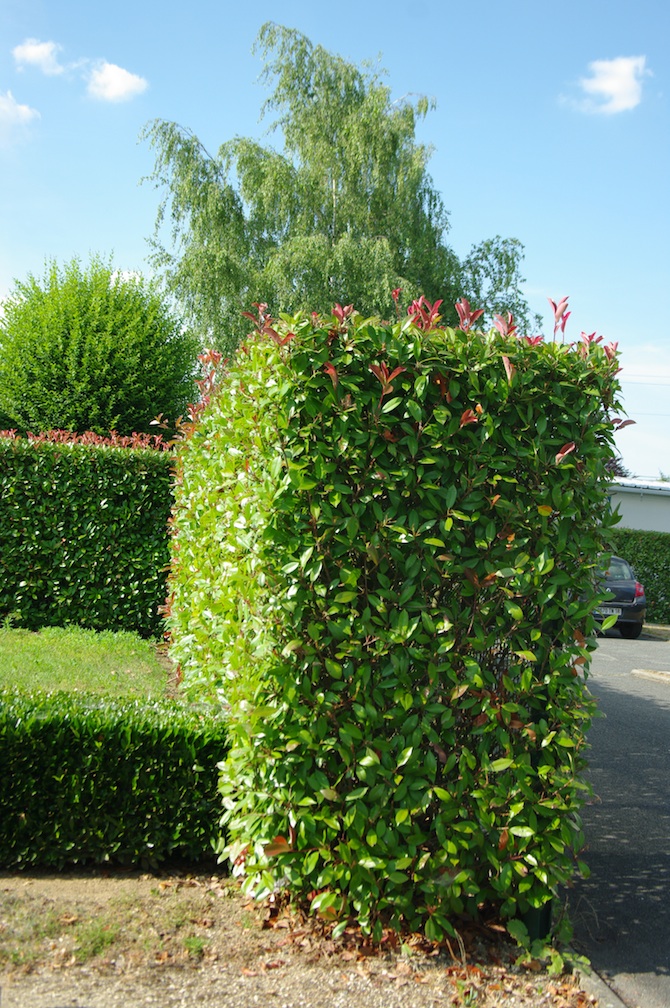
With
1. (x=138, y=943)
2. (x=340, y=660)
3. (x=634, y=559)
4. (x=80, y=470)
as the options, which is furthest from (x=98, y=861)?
(x=634, y=559)

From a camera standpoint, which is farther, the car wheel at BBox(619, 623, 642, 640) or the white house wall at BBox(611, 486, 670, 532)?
the white house wall at BBox(611, 486, 670, 532)

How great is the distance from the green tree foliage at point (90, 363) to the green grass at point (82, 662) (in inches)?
307

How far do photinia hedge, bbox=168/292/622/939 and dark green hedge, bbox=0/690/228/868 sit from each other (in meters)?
0.56

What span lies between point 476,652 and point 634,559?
2013cm

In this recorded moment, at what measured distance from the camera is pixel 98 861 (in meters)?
4.47

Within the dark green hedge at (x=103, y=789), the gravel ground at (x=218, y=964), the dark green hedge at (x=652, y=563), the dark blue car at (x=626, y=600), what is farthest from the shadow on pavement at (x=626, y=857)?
the dark green hedge at (x=652, y=563)

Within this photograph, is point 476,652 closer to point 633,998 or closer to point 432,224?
point 633,998

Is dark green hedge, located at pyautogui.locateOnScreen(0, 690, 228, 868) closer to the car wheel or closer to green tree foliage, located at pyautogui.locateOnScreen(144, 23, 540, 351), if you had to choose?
the car wheel

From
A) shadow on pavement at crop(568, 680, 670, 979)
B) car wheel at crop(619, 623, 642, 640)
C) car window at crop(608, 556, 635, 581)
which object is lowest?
shadow on pavement at crop(568, 680, 670, 979)

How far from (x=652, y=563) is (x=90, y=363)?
47.9 ft

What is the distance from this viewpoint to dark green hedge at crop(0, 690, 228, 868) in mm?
4414

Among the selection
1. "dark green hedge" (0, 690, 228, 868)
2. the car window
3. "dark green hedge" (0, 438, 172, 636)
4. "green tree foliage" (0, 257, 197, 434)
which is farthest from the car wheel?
"dark green hedge" (0, 690, 228, 868)

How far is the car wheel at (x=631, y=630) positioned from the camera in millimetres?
18953

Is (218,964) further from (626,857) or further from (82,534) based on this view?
(82,534)
